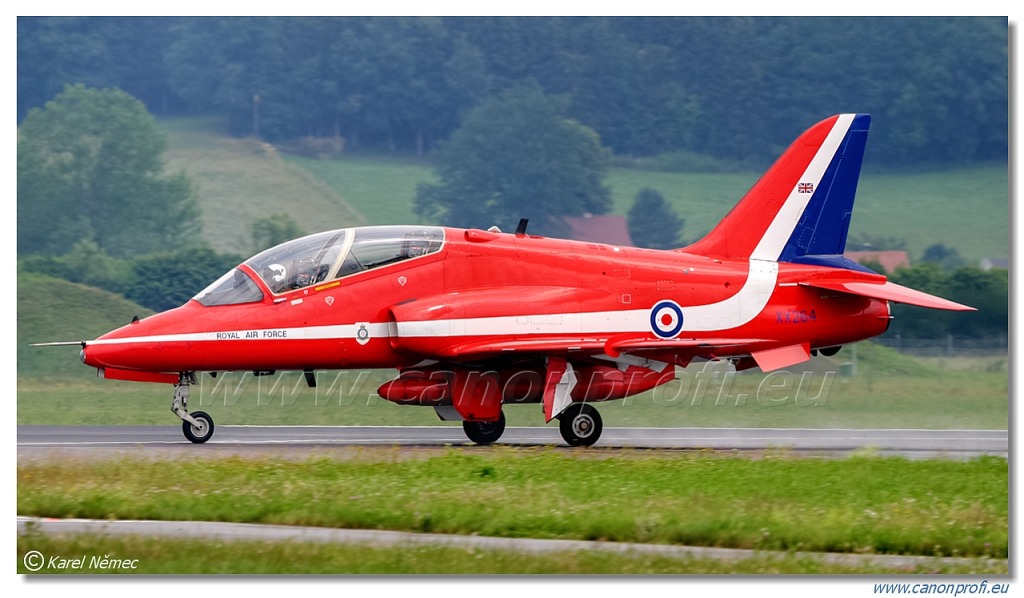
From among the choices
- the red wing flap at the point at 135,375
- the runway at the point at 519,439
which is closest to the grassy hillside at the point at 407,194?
the runway at the point at 519,439

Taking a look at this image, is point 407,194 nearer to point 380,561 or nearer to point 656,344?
point 656,344

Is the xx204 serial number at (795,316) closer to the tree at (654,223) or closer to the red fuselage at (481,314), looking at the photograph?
the red fuselage at (481,314)

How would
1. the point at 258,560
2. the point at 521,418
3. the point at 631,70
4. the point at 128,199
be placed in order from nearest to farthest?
the point at 258,560 → the point at 521,418 → the point at 128,199 → the point at 631,70

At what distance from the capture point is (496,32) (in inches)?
2539

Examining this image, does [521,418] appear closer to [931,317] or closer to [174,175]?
[931,317]

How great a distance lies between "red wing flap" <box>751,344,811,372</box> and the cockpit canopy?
5.07m

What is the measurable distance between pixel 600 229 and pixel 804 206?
1287 inches

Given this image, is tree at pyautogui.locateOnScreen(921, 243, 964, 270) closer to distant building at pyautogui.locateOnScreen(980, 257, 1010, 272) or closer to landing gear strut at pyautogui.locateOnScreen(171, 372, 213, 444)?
distant building at pyautogui.locateOnScreen(980, 257, 1010, 272)

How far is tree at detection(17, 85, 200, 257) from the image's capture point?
164ft

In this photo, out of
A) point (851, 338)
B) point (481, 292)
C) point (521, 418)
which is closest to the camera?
point (481, 292)

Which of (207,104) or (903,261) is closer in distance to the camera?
(903,261)

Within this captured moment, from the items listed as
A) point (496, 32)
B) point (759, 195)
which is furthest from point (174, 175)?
point (759, 195)

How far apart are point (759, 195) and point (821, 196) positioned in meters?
0.96

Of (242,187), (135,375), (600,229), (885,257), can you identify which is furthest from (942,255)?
(135,375)
